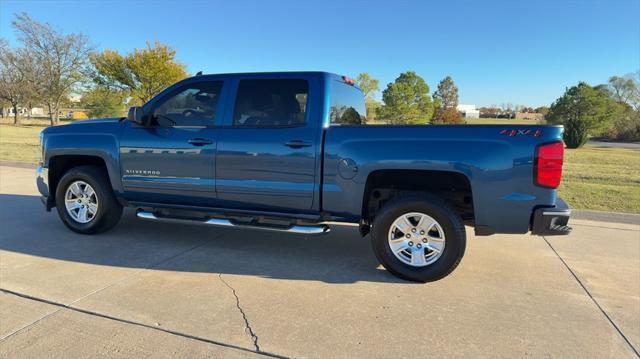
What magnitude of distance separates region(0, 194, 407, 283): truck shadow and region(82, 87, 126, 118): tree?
126 feet

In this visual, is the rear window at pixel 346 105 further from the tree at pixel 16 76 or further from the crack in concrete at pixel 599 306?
the tree at pixel 16 76

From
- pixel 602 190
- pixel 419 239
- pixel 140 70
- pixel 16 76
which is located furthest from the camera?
pixel 16 76

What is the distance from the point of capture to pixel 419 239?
3.98 meters

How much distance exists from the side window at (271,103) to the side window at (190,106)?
0.30m

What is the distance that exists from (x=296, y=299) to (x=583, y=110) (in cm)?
3343

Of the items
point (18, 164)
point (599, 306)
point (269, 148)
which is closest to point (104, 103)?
point (18, 164)

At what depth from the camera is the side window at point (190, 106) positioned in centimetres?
467

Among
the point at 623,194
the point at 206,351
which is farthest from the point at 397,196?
the point at 623,194

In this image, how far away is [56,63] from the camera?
115 feet

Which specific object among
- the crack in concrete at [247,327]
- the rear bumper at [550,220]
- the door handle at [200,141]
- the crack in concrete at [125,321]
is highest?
the door handle at [200,141]

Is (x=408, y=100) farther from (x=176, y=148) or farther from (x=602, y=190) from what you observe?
(x=176, y=148)

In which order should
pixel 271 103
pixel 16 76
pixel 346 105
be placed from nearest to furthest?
pixel 271 103
pixel 346 105
pixel 16 76

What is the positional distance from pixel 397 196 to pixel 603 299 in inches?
77.8

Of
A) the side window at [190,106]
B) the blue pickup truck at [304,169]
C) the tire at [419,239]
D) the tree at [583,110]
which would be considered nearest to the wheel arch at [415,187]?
the blue pickup truck at [304,169]
